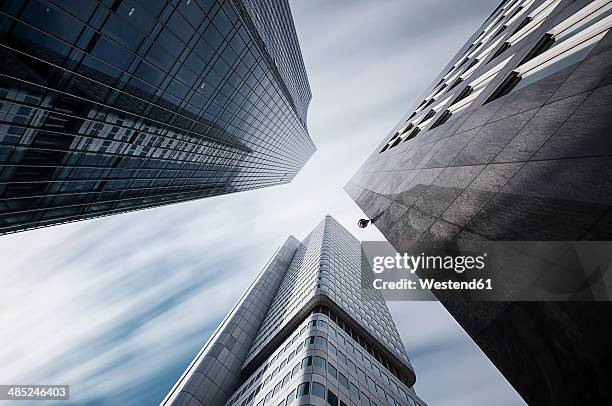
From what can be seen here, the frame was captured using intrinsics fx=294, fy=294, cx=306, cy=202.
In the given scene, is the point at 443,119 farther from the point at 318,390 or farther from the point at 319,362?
the point at 319,362

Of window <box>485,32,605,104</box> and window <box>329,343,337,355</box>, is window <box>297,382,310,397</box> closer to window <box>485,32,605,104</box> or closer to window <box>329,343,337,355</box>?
window <box>329,343,337,355</box>

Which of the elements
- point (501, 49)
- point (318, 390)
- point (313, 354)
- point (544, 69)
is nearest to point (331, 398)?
point (318, 390)

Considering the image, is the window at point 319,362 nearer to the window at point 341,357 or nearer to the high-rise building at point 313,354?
the high-rise building at point 313,354

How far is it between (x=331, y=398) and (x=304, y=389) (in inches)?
99.5

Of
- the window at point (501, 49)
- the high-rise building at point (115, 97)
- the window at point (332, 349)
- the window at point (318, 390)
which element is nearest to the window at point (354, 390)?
the window at point (318, 390)

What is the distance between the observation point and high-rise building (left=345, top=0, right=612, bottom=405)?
13.2 feet

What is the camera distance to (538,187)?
561 cm

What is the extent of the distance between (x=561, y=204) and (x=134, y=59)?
30548 mm

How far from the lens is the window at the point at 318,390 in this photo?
1032 inches

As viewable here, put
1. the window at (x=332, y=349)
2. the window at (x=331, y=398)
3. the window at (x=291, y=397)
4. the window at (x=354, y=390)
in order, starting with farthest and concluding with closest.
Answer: the window at (x=332, y=349), the window at (x=354, y=390), the window at (x=291, y=397), the window at (x=331, y=398)

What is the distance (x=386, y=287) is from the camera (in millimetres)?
9953

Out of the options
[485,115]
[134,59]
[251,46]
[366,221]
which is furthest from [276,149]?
[485,115]

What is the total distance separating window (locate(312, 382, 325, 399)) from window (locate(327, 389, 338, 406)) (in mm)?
522

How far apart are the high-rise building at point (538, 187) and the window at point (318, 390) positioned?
21.3 meters
